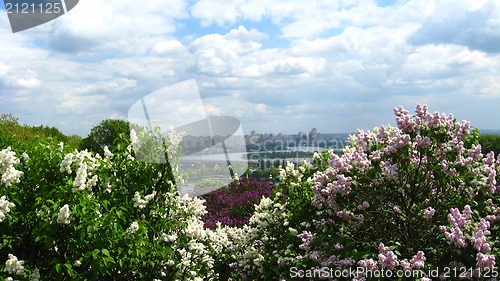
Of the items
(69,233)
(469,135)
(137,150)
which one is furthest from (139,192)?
(469,135)

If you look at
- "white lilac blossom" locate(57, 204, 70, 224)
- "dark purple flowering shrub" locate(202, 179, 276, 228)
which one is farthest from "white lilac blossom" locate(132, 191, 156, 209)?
"dark purple flowering shrub" locate(202, 179, 276, 228)

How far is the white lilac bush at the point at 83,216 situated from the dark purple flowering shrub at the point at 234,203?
Result: 493cm

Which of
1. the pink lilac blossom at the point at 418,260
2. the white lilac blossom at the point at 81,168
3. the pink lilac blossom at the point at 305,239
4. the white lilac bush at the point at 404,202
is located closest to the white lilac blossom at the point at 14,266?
the white lilac blossom at the point at 81,168

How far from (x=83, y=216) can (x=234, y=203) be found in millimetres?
7429

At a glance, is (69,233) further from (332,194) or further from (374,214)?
(374,214)

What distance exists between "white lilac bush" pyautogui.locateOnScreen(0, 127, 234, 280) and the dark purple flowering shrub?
4930 millimetres

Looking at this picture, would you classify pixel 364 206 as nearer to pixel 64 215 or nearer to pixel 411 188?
pixel 411 188

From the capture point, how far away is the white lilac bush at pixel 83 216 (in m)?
4.92

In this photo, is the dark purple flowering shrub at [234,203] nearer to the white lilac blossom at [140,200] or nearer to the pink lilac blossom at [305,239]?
the white lilac blossom at [140,200]

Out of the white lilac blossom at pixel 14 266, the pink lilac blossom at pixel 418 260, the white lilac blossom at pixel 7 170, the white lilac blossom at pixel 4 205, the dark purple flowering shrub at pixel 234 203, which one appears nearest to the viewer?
the pink lilac blossom at pixel 418 260

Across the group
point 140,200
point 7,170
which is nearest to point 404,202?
point 140,200

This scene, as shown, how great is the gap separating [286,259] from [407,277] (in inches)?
56.3

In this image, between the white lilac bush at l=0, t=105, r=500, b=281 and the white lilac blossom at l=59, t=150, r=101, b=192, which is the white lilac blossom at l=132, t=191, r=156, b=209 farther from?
the white lilac blossom at l=59, t=150, r=101, b=192

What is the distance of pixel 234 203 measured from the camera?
12180 mm
